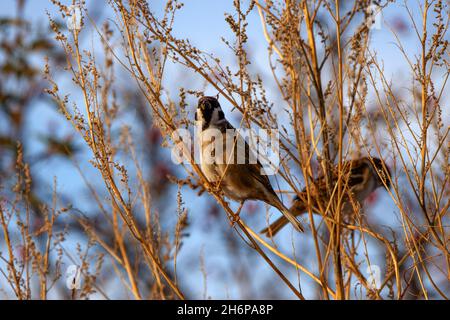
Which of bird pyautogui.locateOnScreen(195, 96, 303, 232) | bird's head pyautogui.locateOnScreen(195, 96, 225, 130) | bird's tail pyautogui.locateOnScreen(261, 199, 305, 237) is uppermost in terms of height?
bird's head pyautogui.locateOnScreen(195, 96, 225, 130)

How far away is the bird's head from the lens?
359 cm

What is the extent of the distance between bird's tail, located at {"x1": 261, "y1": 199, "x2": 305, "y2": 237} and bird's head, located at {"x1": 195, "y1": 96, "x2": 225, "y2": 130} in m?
0.68

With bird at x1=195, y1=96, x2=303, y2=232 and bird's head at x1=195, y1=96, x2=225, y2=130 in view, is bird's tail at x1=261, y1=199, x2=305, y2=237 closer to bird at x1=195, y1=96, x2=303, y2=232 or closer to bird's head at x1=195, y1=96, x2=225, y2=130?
bird at x1=195, y1=96, x2=303, y2=232

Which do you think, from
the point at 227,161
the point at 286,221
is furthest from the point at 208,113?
the point at 286,221

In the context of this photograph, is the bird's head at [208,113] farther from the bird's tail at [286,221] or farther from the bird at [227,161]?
the bird's tail at [286,221]

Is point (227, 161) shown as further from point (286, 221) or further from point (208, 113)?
point (286, 221)

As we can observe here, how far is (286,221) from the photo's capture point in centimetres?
446

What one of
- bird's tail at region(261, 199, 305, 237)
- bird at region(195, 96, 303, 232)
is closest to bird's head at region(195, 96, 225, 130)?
bird at region(195, 96, 303, 232)

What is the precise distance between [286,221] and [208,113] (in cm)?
125

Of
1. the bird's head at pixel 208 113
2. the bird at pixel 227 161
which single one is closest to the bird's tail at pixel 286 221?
the bird at pixel 227 161
